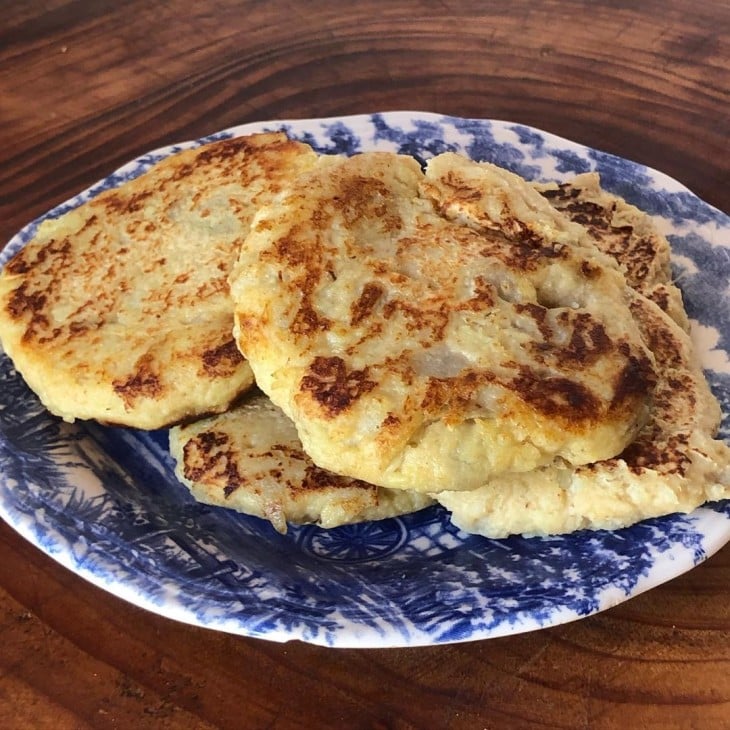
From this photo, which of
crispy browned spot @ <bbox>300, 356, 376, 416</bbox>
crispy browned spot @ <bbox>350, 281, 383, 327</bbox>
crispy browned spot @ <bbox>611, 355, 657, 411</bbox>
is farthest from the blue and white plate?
crispy browned spot @ <bbox>350, 281, 383, 327</bbox>

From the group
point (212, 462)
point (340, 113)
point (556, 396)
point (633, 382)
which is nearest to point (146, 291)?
point (212, 462)

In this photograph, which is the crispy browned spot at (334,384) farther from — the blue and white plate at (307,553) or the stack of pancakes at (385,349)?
the blue and white plate at (307,553)

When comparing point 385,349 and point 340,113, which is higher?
point 385,349

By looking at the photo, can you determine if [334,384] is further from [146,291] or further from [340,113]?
[340,113]

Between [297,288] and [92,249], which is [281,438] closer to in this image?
[297,288]

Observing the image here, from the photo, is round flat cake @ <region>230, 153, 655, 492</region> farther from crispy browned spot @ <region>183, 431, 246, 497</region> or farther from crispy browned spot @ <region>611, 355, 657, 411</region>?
crispy browned spot @ <region>183, 431, 246, 497</region>
